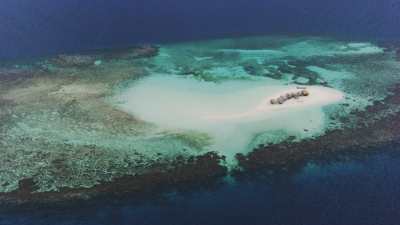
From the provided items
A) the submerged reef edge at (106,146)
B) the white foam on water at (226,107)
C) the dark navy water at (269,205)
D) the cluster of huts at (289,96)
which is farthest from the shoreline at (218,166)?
the cluster of huts at (289,96)

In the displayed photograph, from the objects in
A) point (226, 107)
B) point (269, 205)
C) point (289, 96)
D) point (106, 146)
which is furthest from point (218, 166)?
point (289, 96)

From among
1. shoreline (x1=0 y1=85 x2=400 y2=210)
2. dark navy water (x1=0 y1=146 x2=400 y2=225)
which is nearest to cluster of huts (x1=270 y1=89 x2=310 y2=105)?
shoreline (x1=0 y1=85 x2=400 y2=210)

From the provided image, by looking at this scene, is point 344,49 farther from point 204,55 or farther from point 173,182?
point 173,182

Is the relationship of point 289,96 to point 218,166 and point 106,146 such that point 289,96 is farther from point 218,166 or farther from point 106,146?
point 106,146

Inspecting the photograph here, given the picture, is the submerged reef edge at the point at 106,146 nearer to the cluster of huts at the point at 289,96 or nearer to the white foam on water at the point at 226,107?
the white foam on water at the point at 226,107

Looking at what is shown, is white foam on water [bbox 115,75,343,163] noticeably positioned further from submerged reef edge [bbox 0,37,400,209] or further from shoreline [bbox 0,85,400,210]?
shoreline [bbox 0,85,400,210]

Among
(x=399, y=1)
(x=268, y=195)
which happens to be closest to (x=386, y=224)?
(x=268, y=195)
